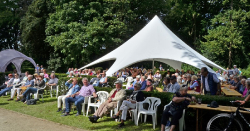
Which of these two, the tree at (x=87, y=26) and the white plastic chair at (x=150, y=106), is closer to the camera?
the white plastic chair at (x=150, y=106)

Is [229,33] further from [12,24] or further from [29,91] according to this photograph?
[12,24]

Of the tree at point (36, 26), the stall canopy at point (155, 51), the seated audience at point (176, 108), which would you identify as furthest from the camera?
the tree at point (36, 26)

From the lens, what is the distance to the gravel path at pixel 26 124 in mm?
5562

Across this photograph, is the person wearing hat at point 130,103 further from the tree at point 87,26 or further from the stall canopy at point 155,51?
the tree at point 87,26

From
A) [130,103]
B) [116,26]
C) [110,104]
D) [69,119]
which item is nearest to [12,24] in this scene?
[116,26]

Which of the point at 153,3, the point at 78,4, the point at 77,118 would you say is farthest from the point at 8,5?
the point at 77,118

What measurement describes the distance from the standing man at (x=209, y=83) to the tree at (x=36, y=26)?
81.6 feet

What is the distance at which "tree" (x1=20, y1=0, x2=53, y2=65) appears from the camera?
2672 centimetres

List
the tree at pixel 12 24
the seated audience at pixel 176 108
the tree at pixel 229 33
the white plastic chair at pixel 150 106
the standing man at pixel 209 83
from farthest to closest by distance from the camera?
the tree at pixel 12 24, the tree at pixel 229 33, the white plastic chair at pixel 150 106, the standing man at pixel 209 83, the seated audience at pixel 176 108

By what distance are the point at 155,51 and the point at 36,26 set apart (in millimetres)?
22007

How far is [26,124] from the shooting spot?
6.02 meters

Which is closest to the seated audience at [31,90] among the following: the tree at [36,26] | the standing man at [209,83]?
the standing man at [209,83]

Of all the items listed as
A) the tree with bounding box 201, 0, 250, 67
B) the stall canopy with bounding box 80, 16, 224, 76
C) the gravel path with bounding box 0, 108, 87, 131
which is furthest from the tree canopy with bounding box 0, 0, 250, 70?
the gravel path with bounding box 0, 108, 87, 131

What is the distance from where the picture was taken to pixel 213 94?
5.91 m
